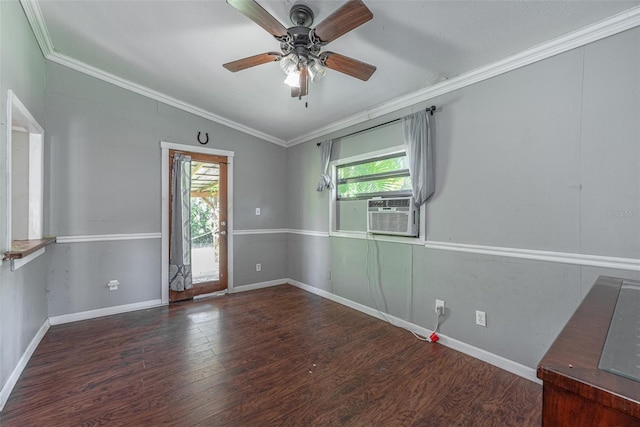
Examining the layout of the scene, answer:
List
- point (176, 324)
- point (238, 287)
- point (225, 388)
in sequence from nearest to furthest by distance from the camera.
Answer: point (225, 388) < point (176, 324) < point (238, 287)

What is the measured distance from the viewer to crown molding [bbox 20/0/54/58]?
2131 millimetres

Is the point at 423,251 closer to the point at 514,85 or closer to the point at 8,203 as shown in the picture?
the point at 514,85

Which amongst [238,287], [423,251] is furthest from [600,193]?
[238,287]

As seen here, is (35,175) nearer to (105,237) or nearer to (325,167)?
(105,237)

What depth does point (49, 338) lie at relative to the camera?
263 cm

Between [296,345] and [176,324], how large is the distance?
1.46 metres

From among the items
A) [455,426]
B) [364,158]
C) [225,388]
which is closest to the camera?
[455,426]

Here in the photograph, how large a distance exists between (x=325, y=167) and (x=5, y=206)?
3.06 metres

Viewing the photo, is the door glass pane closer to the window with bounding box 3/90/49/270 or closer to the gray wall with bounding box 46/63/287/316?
the gray wall with bounding box 46/63/287/316

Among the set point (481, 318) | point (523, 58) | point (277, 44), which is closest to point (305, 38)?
point (277, 44)

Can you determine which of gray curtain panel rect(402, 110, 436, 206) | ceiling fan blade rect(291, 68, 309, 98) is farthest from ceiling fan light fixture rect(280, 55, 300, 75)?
gray curtain panel rect(402, 110, 436, 206)

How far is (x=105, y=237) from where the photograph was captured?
326 cm

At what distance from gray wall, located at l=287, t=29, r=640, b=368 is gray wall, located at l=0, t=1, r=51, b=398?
3181 mm

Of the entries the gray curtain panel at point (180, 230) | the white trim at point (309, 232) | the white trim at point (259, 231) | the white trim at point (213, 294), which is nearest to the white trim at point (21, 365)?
the gray curtain panel at point (180, 230)
